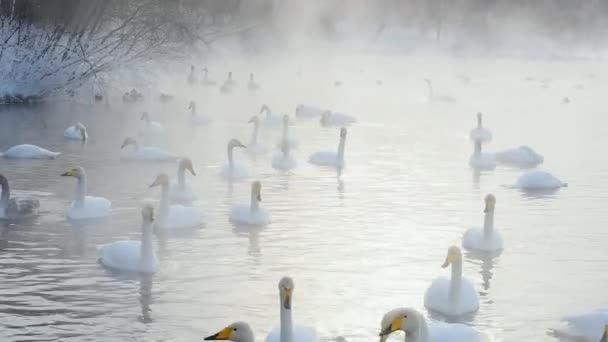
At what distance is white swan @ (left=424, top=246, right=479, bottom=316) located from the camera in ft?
31.3

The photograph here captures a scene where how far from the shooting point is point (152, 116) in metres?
27.9

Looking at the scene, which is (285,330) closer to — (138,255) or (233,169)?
(138,255)

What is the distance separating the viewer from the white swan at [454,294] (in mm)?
9555

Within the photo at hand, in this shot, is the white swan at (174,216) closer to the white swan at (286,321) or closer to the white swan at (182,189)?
the white swan at (182,189)

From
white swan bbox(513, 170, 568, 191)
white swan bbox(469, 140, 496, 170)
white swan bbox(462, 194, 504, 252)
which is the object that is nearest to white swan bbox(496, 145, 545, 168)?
white swan bbox(469, 140, 496, 170)

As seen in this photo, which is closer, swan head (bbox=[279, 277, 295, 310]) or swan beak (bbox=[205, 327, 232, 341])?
swan beak (bbox=[205, 327, 232, 341])

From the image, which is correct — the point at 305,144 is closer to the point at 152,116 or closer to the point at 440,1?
the point at 152,116

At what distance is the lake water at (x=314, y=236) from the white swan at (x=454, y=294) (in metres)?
0.14

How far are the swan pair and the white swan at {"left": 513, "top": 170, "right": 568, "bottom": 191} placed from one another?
30.2 feet

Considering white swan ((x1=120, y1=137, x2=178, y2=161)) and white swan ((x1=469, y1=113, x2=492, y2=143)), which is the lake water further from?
white swan ((x1=469, y1=113, x2=492, y2=143))

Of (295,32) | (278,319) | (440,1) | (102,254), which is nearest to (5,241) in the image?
(102,254)

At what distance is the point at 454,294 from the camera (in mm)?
9570

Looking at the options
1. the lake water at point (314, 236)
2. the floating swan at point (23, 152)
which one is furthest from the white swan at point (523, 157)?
the floating swan at point (23, 152)

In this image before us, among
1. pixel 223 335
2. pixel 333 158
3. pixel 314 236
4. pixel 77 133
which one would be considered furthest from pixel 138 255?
pixel 77 133
